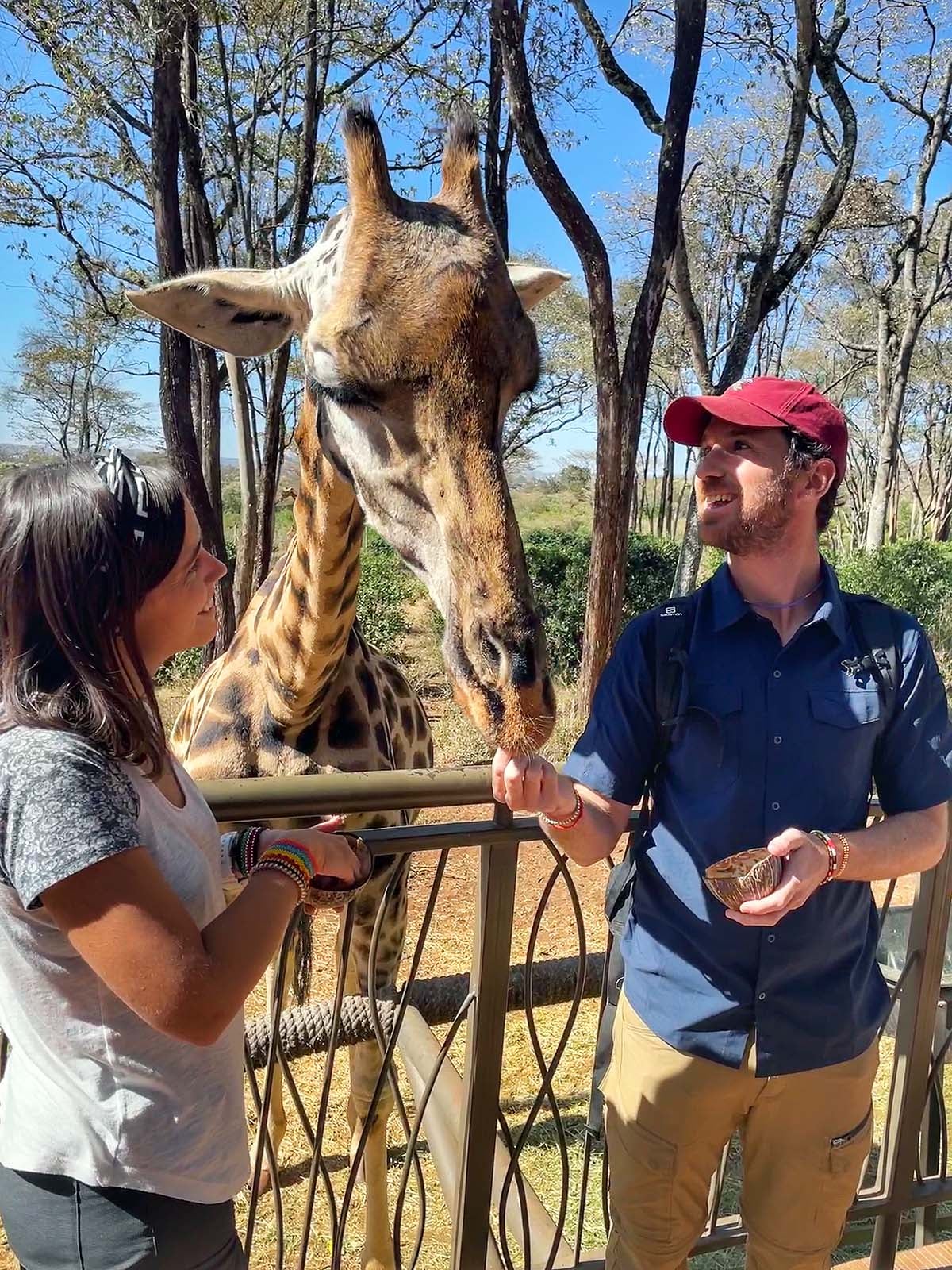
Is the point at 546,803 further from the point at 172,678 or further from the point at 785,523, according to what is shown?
the point at 172,678

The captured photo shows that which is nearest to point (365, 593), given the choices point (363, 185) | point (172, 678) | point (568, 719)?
point (172, 678)

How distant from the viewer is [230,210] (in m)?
11.8

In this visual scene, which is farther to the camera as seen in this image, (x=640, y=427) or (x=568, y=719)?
(x=568, y=719)

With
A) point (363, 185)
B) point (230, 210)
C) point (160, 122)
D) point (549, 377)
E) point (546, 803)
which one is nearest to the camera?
point (546, 803)

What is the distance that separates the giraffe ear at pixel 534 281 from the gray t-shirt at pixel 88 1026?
2.27 meters

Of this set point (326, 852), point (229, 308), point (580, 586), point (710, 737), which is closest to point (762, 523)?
point (710, 737)

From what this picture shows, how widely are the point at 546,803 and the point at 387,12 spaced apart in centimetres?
1157

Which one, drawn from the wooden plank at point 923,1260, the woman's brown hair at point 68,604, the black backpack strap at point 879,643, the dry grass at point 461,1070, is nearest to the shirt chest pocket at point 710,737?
the black backpack strap at point 879,643

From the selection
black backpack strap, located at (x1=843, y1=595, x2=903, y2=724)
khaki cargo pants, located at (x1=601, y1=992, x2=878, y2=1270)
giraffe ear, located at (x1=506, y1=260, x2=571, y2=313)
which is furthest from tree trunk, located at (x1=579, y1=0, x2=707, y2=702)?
khaki cargo pants, located at (x1=601, y1=992, x2=878, y2=1270)

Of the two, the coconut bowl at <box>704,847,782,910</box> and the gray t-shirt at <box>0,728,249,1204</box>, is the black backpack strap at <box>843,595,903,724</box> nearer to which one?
the coconut bowl at <box>704,847,782,910</box>

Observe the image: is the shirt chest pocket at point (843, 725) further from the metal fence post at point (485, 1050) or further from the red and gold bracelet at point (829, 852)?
the metal fence post at point (485, 1050)

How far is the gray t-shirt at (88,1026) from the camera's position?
114 cm

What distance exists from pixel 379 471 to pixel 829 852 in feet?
4.36

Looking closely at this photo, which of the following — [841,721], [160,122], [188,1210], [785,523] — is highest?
[160,122]
